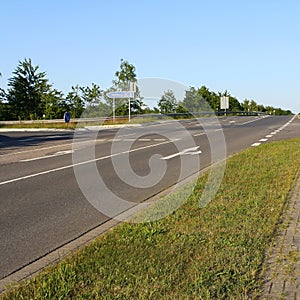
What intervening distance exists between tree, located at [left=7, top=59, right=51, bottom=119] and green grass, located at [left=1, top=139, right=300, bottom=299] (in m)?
64.5

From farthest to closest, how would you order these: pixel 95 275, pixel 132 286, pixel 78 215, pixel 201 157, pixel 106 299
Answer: pixel 201 157
pixel 78 215
pixel 95 275
pixel 132 286
pixel 106 299

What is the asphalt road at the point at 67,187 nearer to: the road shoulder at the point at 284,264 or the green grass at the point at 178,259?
the green grass at the point at 178,259

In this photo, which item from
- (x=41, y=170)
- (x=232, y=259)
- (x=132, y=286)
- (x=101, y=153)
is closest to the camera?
(x=132, y=286)

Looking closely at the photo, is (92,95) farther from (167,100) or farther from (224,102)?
(167,100)

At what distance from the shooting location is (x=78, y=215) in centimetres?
732

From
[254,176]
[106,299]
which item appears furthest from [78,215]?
[254,176]

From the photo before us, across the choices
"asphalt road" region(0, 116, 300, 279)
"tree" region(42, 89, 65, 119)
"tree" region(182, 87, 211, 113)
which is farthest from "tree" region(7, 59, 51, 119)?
"asphalt road" region(0, 116, 300, 279)

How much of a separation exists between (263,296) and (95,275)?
56.3 inches

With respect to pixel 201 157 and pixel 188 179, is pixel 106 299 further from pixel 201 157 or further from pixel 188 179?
pixel 201 157

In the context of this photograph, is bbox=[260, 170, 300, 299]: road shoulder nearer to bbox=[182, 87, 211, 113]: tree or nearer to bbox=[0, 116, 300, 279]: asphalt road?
bbox=[0, 116, 300, 279]: asphalt road

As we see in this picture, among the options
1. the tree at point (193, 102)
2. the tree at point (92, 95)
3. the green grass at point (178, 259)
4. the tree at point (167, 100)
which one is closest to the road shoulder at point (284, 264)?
the green grass at point (178, 259)

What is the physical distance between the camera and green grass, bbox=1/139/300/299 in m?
4.03

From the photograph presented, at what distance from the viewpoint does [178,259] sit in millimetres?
4762

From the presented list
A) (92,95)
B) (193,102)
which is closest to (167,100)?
(193,102)
